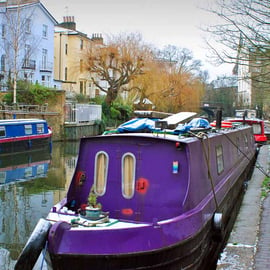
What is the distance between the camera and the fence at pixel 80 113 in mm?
34062

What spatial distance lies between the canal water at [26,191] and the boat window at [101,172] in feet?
4.41

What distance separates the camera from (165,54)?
184ft

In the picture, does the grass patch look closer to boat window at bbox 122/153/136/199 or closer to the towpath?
the towpath

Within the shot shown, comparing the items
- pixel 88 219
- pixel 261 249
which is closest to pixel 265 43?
pixel 261 249

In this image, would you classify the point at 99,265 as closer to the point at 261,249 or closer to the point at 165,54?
the point at 261,249

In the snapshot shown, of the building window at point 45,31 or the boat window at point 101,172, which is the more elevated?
the building window at point 45,31

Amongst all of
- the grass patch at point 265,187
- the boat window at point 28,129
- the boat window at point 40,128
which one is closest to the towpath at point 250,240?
the grass patch at point 265,187

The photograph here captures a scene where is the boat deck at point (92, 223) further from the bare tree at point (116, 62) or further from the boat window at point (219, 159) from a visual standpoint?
the bare tree at point (116, 62)

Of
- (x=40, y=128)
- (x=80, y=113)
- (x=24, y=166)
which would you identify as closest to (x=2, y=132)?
(x=40, y=128)

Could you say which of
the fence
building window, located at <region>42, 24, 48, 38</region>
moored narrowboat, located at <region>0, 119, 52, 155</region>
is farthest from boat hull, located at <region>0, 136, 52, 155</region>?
building window, located at <region>42, 24, 48, 38</region>

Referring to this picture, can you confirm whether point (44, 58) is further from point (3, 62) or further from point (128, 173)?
point (128, 173)

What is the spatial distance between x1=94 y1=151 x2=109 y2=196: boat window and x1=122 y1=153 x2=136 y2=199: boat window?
0.29m

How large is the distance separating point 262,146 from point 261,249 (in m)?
17.4

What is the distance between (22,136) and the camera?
80.4 feet
